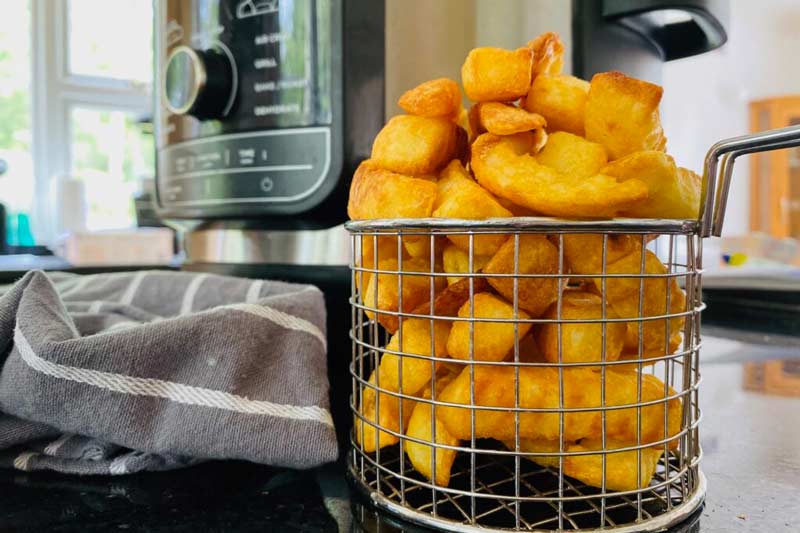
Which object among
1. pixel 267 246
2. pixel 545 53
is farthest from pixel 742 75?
pixel 545 53

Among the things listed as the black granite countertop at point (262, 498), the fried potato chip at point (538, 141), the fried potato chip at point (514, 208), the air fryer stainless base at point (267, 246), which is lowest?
the black granite countertop at point (262, 498)

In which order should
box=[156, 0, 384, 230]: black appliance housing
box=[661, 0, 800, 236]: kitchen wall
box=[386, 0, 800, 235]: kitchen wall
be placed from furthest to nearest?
box=[661, 0, 800, 236]: kitchen wall → box=[386, 0, 800, 235]: kitchen wall → box=[156, 0, 384, 230]: black appliance housing

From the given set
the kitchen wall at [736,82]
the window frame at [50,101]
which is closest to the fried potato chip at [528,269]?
the kitchen wall at [736,82]

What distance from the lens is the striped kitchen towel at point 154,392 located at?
0.34 meters

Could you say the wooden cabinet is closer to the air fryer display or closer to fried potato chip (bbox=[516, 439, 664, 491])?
the air fryer display

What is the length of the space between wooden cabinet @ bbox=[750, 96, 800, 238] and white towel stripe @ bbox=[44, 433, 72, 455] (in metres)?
5.04

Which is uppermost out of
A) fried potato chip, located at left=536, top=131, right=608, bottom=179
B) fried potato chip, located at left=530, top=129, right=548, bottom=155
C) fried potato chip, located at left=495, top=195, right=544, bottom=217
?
fried potato chip, located at left=530, top=129, right=548, bottom=155

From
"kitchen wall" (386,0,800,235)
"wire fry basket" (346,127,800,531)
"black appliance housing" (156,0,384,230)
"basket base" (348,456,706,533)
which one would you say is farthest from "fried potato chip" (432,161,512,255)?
"kitchen wall" (386,0,800,235)

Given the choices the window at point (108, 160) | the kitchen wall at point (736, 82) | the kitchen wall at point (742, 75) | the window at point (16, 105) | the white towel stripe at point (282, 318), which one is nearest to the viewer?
the white towel stripe at point (282, 318)

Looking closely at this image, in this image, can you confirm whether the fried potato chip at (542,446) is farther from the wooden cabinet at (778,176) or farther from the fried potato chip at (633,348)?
the wooden cabinet at (778,176)

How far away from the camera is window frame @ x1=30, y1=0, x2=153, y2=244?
370 centimetres

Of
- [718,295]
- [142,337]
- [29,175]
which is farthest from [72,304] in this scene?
[29,175]

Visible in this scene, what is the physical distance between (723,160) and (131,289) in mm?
480

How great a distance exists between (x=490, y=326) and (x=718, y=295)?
91cm
